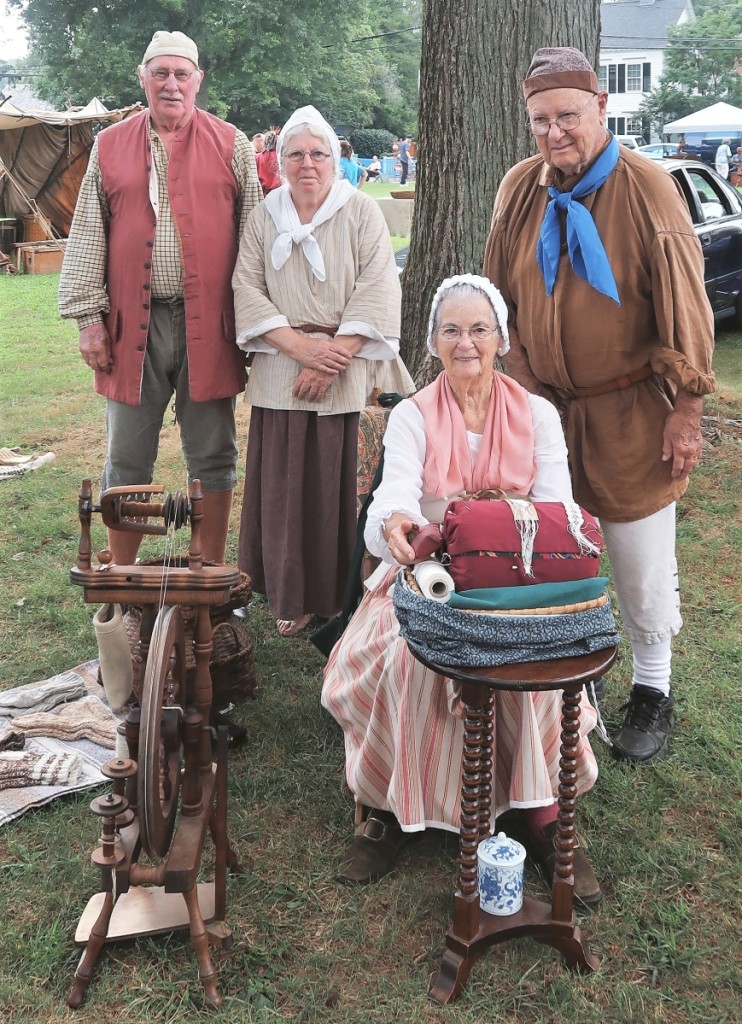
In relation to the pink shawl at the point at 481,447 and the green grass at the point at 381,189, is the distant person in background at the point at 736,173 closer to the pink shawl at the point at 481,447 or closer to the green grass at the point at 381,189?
the green grass at the point at 381,189

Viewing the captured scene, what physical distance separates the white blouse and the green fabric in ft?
1.45

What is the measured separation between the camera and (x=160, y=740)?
84.1 inches

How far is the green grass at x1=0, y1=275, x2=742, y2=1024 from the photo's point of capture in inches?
89.5

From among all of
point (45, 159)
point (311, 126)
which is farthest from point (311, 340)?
point (45, 159)

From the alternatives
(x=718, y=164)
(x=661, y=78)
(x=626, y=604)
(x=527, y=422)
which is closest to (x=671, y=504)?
(x=626, y=604)

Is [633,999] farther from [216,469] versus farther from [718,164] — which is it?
[718,164]

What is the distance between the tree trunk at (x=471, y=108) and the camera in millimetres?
4199

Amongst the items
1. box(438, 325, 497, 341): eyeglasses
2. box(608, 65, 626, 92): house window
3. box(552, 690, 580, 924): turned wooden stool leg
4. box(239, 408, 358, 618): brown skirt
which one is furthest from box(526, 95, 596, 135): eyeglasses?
box(608, 65, 626, 92): house window

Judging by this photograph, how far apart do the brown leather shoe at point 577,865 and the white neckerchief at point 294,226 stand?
6.70 ft

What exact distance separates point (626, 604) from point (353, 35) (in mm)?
44199

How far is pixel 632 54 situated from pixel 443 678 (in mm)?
60907

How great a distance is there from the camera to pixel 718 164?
24.2 m

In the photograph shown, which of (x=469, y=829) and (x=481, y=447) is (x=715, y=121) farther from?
(x=469, y=829)

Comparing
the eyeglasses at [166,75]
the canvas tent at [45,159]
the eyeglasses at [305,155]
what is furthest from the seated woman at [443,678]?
the canvas tent at [45,159]
